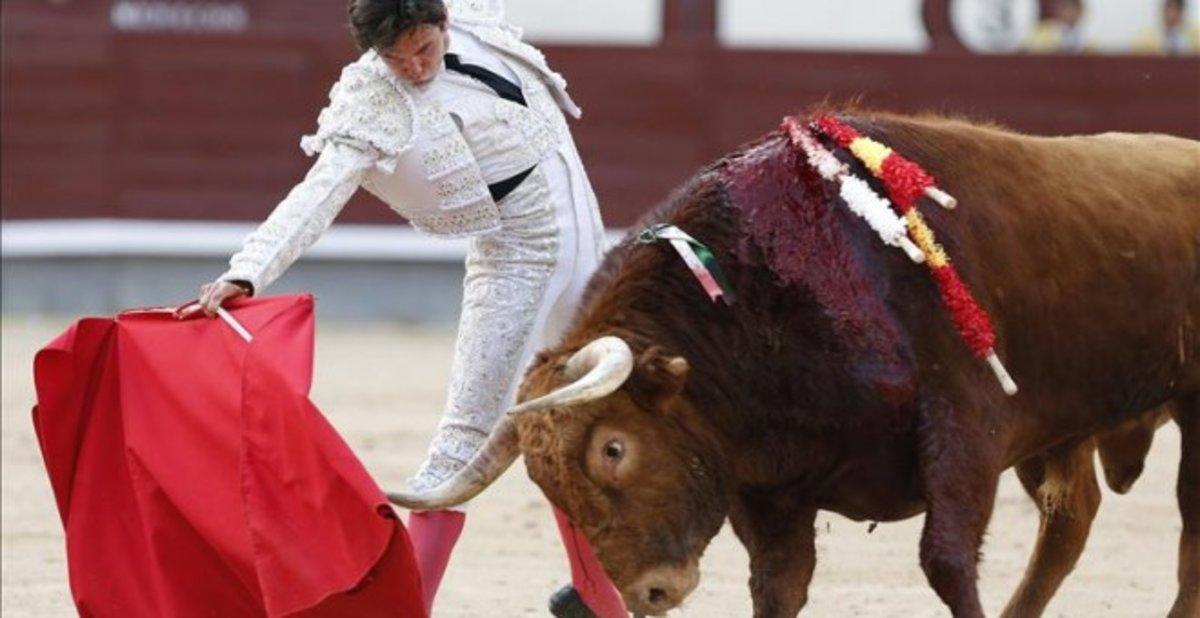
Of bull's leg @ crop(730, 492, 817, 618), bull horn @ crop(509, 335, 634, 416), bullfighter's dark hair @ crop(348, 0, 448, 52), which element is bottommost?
bull's leg @ crop(730, 492, 817, 618)

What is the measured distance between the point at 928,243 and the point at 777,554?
579 mm

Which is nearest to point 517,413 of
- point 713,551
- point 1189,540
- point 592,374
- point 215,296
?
point 592,374

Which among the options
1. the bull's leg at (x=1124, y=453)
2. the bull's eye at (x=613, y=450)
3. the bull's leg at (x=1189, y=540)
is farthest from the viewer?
the bull's leg at (x=1124, y=453)

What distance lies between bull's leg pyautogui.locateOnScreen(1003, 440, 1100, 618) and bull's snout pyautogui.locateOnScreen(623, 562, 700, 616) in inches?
44.8

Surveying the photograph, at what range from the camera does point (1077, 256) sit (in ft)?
13.3

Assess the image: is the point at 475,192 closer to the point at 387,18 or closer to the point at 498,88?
the point at 498,88

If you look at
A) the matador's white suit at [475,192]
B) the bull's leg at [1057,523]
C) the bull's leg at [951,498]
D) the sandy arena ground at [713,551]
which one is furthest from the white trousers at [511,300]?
the bull's leg at [1057,523]

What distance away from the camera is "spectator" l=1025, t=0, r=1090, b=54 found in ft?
35.0

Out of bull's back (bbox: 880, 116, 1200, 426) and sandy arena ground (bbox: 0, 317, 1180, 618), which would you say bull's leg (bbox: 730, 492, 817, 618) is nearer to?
bull's back (bbox: 880, 116, 1200, 426)

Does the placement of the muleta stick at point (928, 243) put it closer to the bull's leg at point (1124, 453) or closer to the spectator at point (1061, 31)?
the bull's leg at point (1124, 453)

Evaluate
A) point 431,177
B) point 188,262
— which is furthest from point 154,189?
point 431,177

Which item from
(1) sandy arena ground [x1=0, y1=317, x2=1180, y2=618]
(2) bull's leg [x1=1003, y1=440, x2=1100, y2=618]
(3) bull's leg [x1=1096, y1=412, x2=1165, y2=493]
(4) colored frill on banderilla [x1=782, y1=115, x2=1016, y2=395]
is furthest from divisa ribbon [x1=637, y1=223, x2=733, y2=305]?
(1) sandy arena ground [x1=0, y1=317, x2=1180, y2=618]

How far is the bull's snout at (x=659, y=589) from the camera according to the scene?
3.59 meters

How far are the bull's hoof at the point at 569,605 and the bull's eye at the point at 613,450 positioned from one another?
0.65 meters
